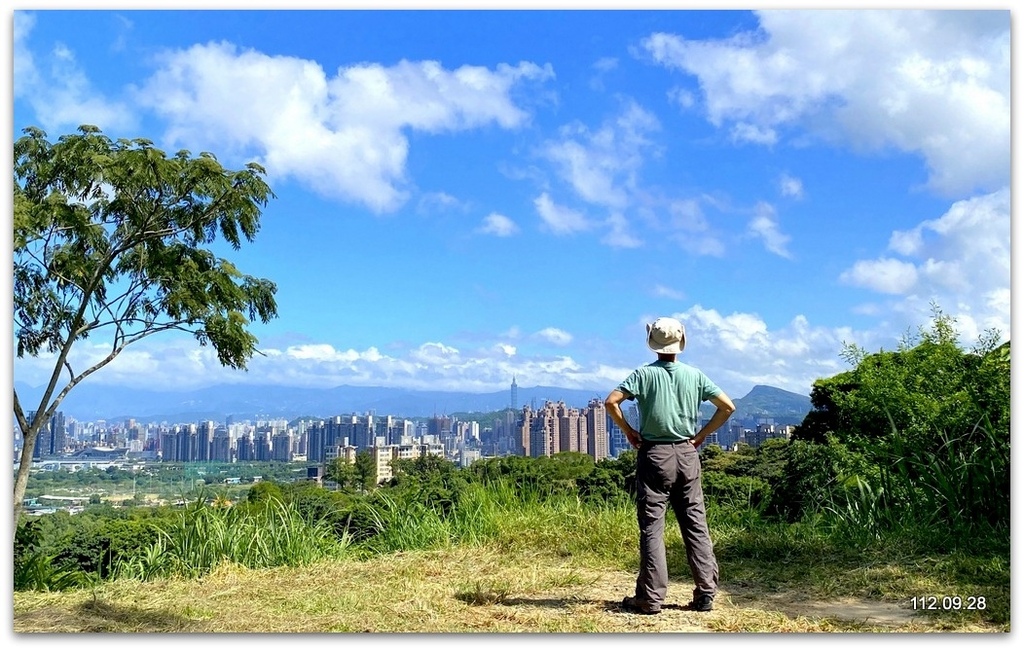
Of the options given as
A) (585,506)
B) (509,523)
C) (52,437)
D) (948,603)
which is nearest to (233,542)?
(509,523)

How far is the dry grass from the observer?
3809 mm

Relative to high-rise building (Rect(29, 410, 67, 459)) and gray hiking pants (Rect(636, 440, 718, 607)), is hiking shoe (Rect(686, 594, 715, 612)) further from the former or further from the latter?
high-rise building (Rect(29, 410, 67, 459))

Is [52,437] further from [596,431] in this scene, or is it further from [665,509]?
[665,509]

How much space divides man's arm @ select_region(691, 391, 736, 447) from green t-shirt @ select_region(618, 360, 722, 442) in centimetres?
2

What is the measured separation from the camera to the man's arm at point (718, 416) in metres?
3.76

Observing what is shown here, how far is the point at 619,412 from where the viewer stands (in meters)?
3.73

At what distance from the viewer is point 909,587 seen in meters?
4.30

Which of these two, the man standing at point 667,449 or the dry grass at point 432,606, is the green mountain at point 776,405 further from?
the man standing at point 667,449

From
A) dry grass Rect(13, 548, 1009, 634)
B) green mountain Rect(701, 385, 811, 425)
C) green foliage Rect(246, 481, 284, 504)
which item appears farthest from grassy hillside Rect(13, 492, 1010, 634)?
green mountain Rect(701, 385, 811, 425)

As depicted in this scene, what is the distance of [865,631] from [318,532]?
11.7ft

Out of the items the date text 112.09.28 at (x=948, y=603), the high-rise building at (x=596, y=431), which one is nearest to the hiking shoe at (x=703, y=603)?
the date text 112.09.28 at (x=948, y=603)

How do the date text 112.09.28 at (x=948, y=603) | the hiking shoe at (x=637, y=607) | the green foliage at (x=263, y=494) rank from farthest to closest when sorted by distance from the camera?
the green foliage at (x=263, y=494) → the date text 112.09.28 at (x=948, y=603) → the hiking shoe at (x=637, y=607)

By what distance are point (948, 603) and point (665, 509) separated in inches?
55.7

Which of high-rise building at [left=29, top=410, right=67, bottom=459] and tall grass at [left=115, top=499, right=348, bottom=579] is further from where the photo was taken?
high-rise building at [left=29, top=410, right=67, bottom=459]
